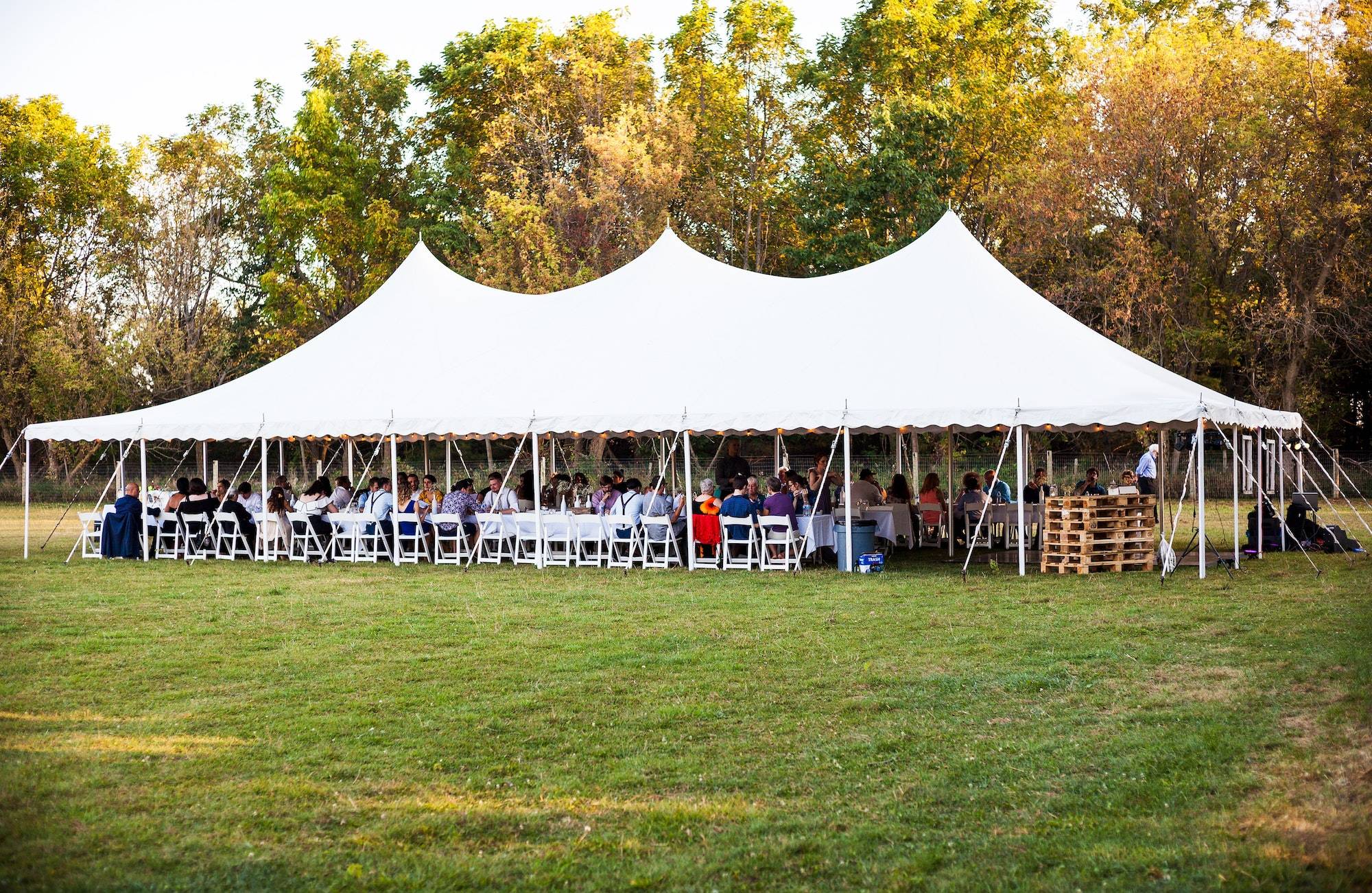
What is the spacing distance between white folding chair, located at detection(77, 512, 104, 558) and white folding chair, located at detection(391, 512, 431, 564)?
443 cm

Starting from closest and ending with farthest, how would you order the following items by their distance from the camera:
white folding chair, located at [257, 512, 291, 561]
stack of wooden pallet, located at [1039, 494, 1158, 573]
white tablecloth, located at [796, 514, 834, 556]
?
stack of wooden pallet, located at [1039, 494, 1158, 573]
white tablecloth, located at [796, 514, 834, 556]
white folding chair, located at [257, 512, 291, 561]

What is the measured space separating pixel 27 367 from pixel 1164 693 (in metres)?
40.1

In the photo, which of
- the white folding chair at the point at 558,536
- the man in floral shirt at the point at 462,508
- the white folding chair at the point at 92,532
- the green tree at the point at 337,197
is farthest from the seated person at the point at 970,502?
the green tree at the point at 337,197

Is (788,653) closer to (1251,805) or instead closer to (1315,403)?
(1251,805)

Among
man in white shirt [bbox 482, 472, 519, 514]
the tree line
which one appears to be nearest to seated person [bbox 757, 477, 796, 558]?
Result: man in white shirt [bbox 482, 472, 519, 514]

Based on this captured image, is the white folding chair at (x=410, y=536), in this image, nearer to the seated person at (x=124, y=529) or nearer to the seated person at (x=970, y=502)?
the seated person at (x=124, y=529)

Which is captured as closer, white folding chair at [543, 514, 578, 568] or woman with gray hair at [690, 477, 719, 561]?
woman with gray hair at [690, 477, 719, 561]

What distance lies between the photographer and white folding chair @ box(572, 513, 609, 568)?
15.6 meters

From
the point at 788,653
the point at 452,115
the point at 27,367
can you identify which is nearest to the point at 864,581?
the point at 788,653

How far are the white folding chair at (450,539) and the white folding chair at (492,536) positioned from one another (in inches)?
7.2

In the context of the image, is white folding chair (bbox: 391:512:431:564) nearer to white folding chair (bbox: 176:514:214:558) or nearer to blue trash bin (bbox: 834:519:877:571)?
white folding chair (bbox: 176:514:214:558)

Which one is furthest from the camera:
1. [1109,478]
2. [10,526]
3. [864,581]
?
[1109,478]

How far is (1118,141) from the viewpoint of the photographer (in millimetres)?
28344

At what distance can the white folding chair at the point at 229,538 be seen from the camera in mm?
17266
